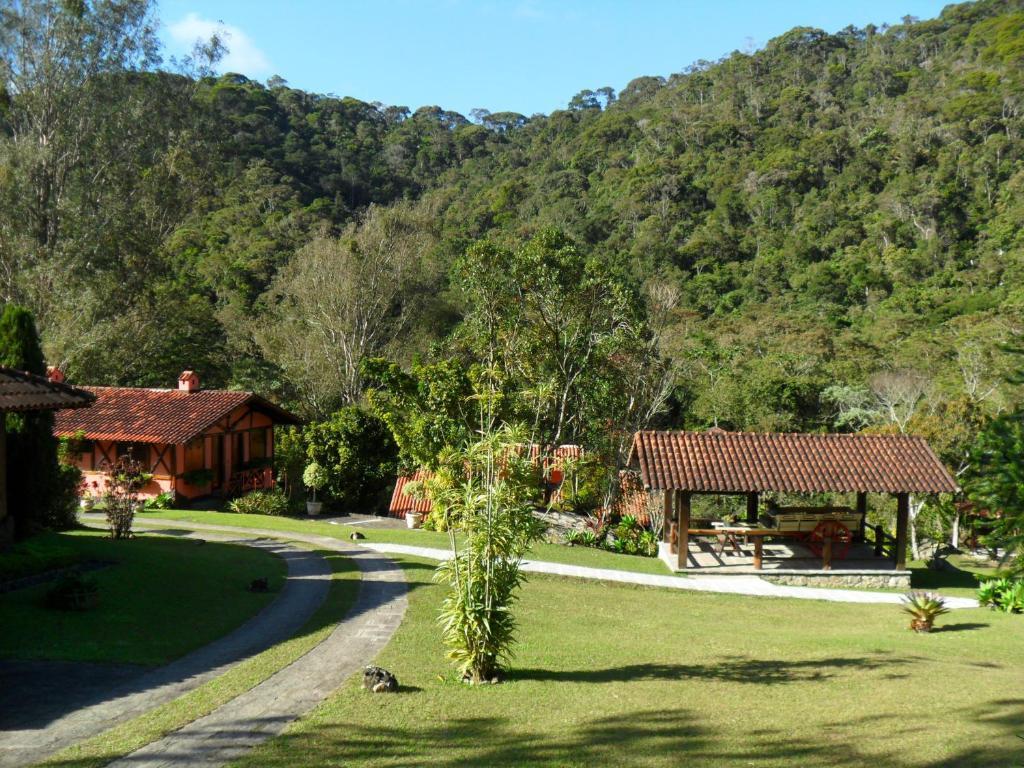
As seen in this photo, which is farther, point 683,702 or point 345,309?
point 345,309

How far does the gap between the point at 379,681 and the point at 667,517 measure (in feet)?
47.3

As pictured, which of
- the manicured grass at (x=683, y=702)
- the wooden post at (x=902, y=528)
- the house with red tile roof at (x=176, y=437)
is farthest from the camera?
the house with red tile roof at (x=176, y=437)

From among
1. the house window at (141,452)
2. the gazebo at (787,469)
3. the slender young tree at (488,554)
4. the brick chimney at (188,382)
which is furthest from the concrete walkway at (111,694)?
the brick chimney at (188,382)

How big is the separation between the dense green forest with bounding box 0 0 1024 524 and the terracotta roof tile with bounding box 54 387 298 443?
167 inches

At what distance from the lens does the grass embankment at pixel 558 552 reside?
19.1 metres

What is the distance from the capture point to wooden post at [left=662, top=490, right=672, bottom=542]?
829 inches

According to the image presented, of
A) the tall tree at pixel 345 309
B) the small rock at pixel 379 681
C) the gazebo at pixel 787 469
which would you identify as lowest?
the small rock at pixel 379 681

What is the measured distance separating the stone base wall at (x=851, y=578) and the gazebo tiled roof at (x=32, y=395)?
1460 cm

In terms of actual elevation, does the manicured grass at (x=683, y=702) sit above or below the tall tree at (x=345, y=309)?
below

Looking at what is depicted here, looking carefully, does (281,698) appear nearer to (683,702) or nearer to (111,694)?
(111,694)

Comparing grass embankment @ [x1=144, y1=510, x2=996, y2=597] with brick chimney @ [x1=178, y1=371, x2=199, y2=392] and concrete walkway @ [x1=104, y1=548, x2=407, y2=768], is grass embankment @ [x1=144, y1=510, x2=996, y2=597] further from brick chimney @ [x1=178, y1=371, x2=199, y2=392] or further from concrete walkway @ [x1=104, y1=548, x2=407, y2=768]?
brick chimney @ [x1=178, y1=371, x2=199, y2=392]

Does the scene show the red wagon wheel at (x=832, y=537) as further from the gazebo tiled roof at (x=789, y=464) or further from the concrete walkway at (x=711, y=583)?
the concrete walkway at (x=711, y=583)

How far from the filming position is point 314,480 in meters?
27.9

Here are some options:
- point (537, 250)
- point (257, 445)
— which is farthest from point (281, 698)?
point (257, 445)
